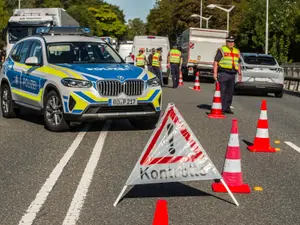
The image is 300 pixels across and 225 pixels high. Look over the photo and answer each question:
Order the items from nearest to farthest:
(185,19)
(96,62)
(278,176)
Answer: (278,176)
(96,62)
(185,19)

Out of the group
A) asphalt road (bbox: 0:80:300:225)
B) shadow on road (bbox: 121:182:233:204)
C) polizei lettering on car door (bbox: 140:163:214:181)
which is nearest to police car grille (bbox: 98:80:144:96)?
asphalt road (bbox: 0:80:300:225)

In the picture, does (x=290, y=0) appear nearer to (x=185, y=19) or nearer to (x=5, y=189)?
(x=185, y=19)

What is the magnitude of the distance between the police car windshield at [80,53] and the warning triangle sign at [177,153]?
569 cm

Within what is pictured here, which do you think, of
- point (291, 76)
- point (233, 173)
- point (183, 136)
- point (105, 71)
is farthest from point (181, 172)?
point (291, 76)

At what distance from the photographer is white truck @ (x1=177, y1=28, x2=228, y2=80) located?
3406 cm

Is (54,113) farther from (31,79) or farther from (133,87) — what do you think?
(133,87)

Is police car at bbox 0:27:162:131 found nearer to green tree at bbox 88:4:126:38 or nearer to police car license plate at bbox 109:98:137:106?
police car license plate at bbox 109:98:137:106

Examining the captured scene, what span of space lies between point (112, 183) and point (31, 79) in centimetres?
522

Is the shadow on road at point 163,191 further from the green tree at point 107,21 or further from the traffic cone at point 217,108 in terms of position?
the green tree at point 107,21

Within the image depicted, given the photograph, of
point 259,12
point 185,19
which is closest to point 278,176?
point 259,12

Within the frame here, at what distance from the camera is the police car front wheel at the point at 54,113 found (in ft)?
34.6

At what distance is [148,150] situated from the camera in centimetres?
589

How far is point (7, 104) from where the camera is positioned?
1290cm

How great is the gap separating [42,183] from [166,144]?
1646 mm
